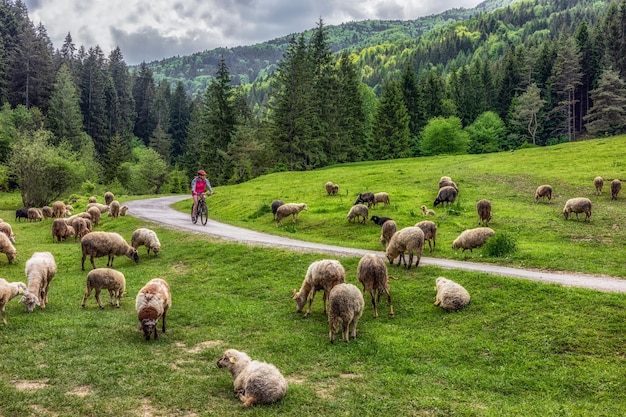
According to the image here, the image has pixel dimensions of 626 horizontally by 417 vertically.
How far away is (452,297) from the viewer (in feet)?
46.8

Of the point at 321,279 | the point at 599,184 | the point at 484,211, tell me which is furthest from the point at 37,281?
the point at 599,184

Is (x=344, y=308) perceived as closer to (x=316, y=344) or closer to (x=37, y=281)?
(x=316, y=344)

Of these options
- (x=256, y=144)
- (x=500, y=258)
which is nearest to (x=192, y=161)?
(x=256, y=144)

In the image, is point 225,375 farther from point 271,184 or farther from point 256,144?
point 256,144

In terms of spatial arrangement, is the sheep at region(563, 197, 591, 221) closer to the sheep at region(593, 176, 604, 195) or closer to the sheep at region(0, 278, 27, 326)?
the sheep at region(593, 176, 604, 195)

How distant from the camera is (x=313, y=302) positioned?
52.5 feet

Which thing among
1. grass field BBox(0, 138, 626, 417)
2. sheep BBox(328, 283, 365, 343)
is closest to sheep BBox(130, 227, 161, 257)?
grass field BBox(0, 138, 626, 417)

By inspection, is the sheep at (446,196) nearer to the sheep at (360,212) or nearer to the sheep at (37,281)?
the sheep at (360,212)

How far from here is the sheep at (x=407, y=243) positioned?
58.2 ft

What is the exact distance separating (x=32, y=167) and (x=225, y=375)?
52.0 meters

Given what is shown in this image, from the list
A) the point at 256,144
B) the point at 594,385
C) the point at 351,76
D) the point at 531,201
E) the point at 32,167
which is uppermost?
the point at 351,76

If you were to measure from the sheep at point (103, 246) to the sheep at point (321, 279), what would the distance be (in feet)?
34.0

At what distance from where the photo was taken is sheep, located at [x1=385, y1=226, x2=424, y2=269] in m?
17.8

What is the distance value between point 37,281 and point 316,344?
1033 centimetres
